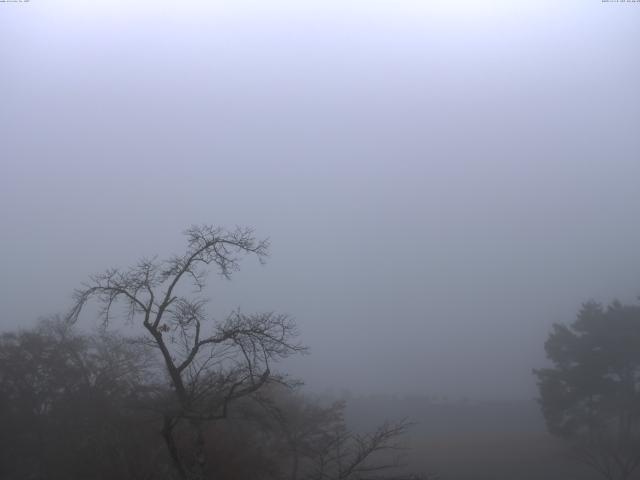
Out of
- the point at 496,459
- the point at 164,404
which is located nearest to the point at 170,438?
the point at 164,404

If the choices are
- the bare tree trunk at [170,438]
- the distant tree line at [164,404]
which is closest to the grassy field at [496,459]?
the distant tree line at [164,404]

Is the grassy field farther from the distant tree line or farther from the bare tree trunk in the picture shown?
the bare tree trunk

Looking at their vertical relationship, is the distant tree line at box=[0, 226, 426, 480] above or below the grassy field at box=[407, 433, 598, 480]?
above

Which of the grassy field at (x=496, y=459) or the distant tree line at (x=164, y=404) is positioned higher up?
the distant tree line at (x=164, y=404)

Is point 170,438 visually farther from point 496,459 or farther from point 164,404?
point 496,459

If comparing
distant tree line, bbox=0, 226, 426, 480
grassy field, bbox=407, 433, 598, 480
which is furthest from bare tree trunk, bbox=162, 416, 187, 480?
grassy field, bbox=407, 433, 598, 480

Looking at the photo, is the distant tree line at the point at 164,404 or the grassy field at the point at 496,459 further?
the grassy field at the point at 496,459

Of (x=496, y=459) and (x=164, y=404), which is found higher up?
(x=164, y=404)

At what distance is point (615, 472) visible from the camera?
24781mm

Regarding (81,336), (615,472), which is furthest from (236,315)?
(615,472)

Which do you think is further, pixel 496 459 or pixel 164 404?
pixel 496 459

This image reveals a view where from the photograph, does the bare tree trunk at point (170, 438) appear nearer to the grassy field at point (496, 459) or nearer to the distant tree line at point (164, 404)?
the distant tree line at point (164, 404)

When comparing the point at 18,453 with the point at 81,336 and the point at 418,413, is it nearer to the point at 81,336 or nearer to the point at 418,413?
the point at 81,336

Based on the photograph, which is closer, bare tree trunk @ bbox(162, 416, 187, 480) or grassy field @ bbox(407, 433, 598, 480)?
bare tree trunk @ bbox(162, 416, 187, 480)
